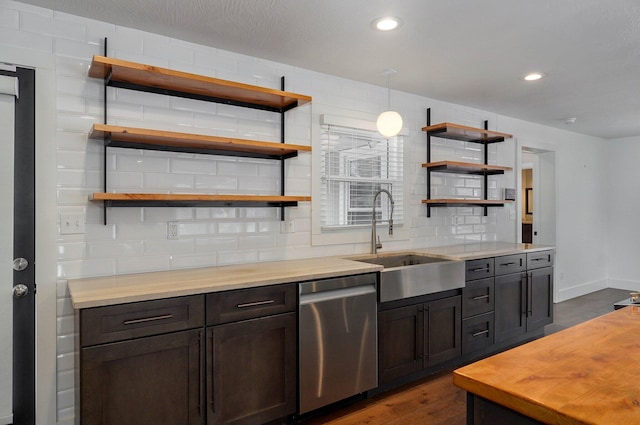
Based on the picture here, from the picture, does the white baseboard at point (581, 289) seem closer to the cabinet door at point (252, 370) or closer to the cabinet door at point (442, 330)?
the cabinet door at point (442, 330)

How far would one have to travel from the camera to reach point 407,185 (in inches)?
157

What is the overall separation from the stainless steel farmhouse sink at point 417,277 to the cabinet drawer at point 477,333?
40 cm

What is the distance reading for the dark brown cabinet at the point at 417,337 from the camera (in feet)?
9.61

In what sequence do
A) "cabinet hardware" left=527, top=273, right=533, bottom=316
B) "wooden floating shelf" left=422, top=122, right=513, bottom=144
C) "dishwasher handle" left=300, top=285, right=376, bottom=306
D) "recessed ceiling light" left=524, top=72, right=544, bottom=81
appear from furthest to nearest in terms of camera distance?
"cabinet hardware" left=527, top=273, right=533, bottom=316 < "wooden floating shelf" left=422, top=122, right=513, bottom=144 < "recessed ceiling light" left=524, top=72, right=544, bottom=81 < "dishwasher handle" left=300, top=285, right=376, bottom=306

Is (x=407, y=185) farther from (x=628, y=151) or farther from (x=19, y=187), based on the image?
(x=628, y=151)

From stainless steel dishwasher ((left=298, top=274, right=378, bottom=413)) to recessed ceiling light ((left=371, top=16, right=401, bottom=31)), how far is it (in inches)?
62.9

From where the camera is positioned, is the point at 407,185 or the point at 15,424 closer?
the point at 15,424

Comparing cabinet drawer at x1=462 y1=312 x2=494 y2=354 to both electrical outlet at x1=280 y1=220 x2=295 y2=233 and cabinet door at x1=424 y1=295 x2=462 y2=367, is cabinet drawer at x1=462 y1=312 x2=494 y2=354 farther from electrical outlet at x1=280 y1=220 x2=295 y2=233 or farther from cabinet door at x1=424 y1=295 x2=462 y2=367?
electrical outlet at x1=280 y1=220 x2=295 y2=233

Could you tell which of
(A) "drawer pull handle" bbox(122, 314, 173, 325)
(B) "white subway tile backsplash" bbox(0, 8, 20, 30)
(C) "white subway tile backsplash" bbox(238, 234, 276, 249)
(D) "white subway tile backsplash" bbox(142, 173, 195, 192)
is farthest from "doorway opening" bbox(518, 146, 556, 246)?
(B) "white subway tile backsplash" bbox(0, 8, 20, 30)

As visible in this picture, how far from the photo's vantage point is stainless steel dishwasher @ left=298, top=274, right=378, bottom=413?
2504 mm

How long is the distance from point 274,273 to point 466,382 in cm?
161

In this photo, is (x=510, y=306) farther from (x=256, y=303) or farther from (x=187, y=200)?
(x=187, y=200)

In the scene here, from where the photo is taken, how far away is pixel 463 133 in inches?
165

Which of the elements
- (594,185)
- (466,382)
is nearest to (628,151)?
(594,185)
